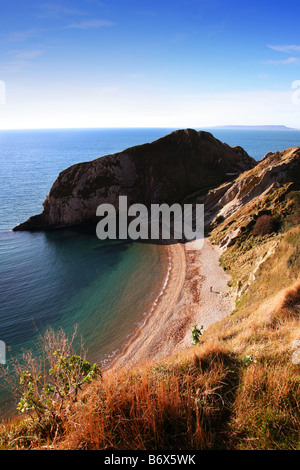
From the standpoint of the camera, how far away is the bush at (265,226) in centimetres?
3034

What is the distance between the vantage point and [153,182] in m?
56.8

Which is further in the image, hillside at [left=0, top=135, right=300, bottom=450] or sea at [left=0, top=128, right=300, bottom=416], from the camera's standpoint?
sea at [left=0, top=128, right=300, bottom=416]

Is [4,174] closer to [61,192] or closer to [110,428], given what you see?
[61,192]

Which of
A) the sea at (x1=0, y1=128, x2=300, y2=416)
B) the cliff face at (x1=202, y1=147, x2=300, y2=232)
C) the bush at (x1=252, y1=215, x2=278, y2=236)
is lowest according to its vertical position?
the sea at (x1=0, y1=128, x2=300, y2=416)

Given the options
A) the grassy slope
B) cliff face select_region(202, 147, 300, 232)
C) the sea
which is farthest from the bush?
the grassy slope

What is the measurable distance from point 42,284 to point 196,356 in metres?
30.4

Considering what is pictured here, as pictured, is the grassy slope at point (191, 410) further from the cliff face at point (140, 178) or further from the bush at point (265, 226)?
the cliff face at point (140, 178)

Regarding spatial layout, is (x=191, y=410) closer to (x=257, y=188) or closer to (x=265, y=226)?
(x=265, y=226)

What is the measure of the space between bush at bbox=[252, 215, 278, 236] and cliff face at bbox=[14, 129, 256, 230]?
2419 centimetres

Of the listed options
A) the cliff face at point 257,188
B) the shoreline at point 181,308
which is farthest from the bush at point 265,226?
the shoreline at point 181,308

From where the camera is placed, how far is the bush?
3034cm

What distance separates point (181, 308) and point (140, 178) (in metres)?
37.9

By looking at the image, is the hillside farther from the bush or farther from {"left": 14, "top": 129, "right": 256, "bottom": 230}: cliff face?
{"left": 14, "top": 129, "right": 256, "bottom": 230}: cliff face

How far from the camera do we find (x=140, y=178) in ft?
189
